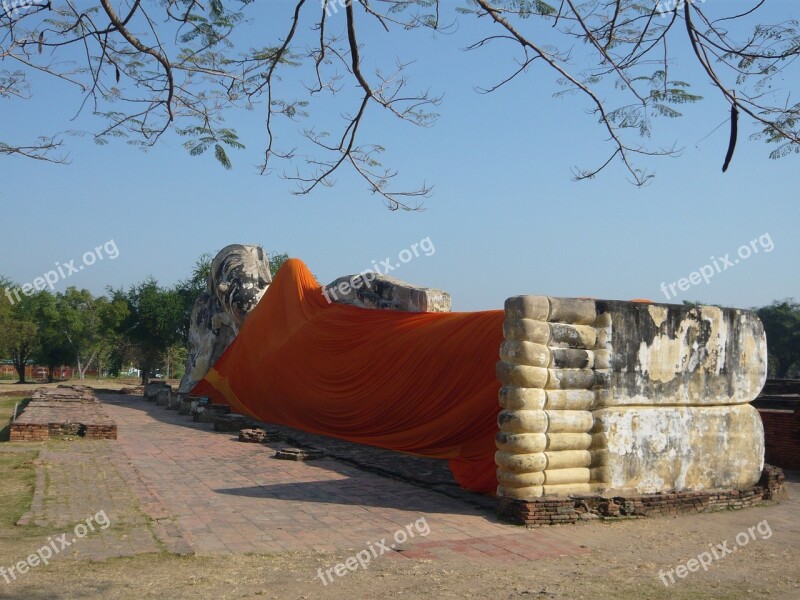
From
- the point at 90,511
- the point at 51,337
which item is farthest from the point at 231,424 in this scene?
the point at 51,337

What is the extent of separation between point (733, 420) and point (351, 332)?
657cm

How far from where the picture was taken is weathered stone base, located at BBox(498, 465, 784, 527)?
7.05 metres

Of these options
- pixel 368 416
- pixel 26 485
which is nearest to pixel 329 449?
pixel 368 416

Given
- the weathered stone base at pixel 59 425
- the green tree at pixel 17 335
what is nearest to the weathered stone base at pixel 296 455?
the weathered stone base at pixel 59 425

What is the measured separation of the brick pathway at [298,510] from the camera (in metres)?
6.15

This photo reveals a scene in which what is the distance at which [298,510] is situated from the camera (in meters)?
7.28

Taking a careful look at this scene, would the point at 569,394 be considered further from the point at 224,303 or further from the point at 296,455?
the point at 224,303

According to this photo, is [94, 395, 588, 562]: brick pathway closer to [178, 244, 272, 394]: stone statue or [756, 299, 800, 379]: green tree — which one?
[178, 244, 272, 394]: stone statue

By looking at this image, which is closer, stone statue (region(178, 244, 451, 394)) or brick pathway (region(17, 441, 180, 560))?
brick pathway (region(17, 441, 180, 560))

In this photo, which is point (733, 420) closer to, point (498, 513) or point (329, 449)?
point (498, 513)

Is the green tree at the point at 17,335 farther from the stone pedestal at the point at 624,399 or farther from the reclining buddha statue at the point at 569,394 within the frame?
the stone pedestal at the point at 624,399

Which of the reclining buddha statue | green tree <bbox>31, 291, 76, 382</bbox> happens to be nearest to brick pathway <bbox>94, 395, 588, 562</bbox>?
the reclining buddha statue

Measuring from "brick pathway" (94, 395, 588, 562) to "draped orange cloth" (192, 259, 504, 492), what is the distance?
118cm

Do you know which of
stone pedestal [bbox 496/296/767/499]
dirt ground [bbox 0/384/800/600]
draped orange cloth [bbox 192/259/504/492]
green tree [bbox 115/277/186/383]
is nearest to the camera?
dirt ground [bbox 0/384/800/600]
